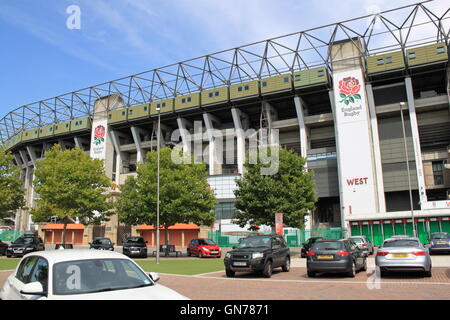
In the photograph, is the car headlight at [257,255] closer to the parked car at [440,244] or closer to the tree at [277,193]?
the tree at [277,193]

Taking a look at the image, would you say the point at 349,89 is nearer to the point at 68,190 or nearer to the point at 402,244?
the point at 68,190

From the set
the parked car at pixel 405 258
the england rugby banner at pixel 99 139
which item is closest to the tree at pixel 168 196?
the parked car at pixel 405 258

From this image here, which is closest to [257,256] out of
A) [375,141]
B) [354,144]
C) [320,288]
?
[320,288]

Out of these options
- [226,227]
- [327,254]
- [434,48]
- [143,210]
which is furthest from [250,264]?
[434,48]

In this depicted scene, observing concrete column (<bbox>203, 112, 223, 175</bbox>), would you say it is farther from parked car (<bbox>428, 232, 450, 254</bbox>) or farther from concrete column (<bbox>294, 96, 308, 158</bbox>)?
parked car (<bbox>428, 232, 450, 254</bbox>)

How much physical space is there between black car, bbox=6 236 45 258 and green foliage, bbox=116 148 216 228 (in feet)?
22.9

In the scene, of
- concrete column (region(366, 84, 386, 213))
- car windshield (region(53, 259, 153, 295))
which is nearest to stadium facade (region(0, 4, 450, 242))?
concrete column (region(366, 84, 386, 213))

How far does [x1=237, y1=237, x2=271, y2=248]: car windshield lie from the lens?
15.9 meters

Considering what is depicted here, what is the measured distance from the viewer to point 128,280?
17.6 feet

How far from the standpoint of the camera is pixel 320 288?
11359 millimetres

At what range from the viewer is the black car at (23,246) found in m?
28.7

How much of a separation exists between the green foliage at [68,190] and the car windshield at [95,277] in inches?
1252
